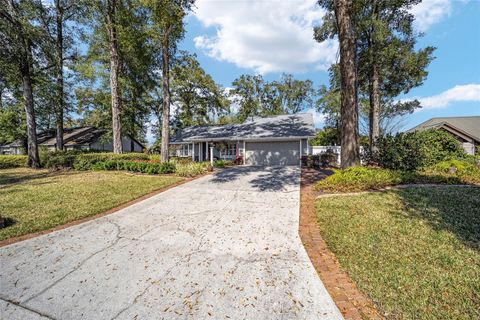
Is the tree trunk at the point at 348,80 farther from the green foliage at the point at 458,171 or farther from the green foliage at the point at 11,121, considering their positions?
the green foliage at the point at 11,121

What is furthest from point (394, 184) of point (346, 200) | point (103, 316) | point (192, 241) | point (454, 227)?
point (103, 316)

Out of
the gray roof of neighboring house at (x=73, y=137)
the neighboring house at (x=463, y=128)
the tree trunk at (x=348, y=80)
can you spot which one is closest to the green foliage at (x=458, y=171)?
the tree trunk at (x=348, y=80)

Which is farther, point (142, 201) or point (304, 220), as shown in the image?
point (142, 201)

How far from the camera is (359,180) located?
6832 millimetres

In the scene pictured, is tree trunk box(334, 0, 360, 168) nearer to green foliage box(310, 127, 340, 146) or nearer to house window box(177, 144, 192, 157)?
house window box(177, 144, 192, 157)

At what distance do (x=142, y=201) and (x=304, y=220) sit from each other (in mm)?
5199

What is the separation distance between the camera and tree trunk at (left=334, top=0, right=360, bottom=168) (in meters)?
8.07

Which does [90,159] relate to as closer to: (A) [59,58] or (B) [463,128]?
(A) [59,58]

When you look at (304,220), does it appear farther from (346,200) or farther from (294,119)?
(294,119)

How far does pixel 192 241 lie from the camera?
13.7 feet

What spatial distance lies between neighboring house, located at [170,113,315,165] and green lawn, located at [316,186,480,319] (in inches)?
412

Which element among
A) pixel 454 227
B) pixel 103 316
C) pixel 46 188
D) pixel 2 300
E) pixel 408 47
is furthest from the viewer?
pixel 408 47

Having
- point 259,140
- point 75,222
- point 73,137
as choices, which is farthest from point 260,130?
point 73,137

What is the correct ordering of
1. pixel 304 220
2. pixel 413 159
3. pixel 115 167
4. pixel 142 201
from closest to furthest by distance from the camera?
pixel 304 220, pixel 142 201, pixel 413 159, pixel 115 167
